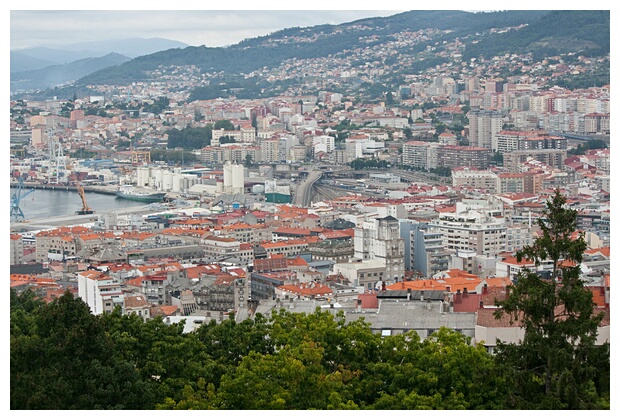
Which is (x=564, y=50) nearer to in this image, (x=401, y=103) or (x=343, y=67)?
(x=401, y=103)

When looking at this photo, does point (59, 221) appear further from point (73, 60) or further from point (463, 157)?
point (73, 60)

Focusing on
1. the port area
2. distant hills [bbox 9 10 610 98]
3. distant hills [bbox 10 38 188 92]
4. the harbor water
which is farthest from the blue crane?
distant hills [bbox 9 10 610 98]

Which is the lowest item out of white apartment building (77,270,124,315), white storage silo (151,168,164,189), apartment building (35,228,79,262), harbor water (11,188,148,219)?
harbor water (11,188,148,219)

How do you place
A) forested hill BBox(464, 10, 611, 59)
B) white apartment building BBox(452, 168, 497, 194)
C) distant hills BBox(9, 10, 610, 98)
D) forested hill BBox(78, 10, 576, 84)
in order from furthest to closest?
forested hill BBox(78, 10, 576, 84) < distant hills BBox(9, 10, 610, 98) < forested hill BBox(464, 10, 611, 59) < white apartment building BBox(452, 168, 497, 194)

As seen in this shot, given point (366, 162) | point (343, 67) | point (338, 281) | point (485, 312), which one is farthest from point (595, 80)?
point (485, 312)

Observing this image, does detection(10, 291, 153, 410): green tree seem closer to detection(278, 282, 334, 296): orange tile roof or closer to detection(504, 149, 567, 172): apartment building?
detection(278, 282, 334, 296): orange tile roof

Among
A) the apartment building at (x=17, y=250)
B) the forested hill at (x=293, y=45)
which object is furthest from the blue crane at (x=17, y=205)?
the forested hill at (x=293, y=45)

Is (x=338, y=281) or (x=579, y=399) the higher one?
(x=579, y=399)

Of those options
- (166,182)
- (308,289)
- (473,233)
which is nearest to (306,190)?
(166,182)
